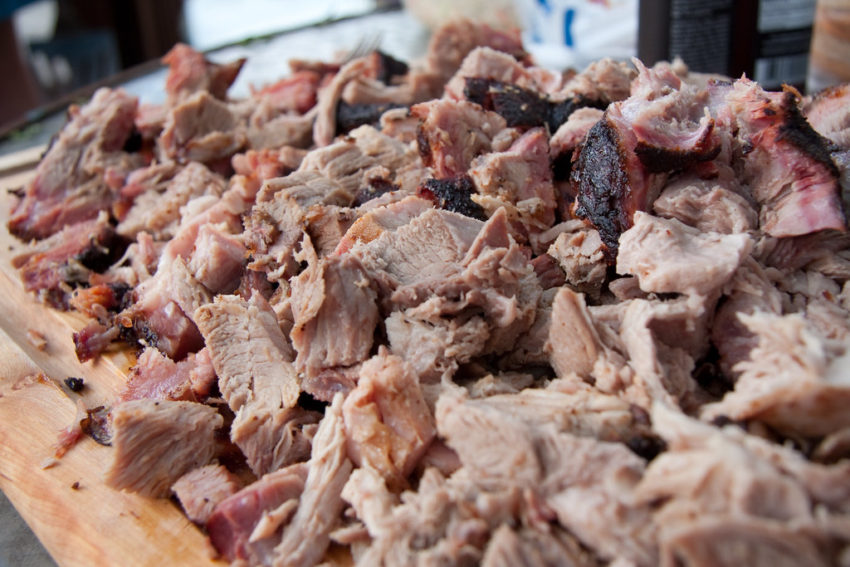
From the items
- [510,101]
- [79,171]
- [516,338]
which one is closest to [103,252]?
[79,171]

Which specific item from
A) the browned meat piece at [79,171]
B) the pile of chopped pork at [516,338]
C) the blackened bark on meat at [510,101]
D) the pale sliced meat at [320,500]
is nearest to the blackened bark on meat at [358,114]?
the pile of chopped pork at [516,338]

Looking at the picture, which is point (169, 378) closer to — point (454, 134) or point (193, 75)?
point (454, 134)

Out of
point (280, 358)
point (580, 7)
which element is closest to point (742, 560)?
point (280, 358)

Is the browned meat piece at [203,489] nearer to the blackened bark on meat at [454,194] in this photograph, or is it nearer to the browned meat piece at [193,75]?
the blackened bark on meat at [454,194]

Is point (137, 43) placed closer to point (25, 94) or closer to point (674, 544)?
point (25, 94)

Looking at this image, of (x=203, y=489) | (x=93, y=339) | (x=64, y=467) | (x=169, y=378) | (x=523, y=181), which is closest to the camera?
(x=203, y=489)

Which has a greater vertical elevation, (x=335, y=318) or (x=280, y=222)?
(x=280, y=222)

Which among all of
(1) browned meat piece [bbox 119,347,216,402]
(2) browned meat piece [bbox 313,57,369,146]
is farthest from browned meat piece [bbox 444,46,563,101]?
(1) browned meat piece [bbox 119,347,216,402]
